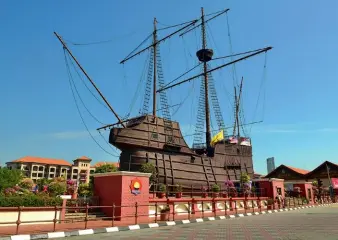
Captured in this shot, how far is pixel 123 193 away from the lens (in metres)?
12.9

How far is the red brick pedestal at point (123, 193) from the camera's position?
12.9 m

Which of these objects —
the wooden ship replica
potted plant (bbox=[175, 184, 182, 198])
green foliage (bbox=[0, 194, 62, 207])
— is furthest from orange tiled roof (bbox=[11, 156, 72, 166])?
green foliage (bbox=[0, 194, 62, 207])

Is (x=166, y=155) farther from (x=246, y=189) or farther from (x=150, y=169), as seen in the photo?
(x=246, y=189)

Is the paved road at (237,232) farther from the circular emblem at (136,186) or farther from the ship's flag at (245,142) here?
the ship's flag at (245,142)

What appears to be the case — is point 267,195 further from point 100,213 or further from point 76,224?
point 76,224

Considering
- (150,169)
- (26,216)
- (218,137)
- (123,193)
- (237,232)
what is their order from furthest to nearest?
(218,137) < (150,169) < (123,193) < (26,216) < (237,232)

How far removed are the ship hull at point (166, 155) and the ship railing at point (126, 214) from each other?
173 inches

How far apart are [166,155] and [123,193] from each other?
10351 millimetres

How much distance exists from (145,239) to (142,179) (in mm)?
6170

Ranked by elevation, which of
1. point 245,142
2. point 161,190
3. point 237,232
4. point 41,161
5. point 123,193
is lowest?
point 237,232

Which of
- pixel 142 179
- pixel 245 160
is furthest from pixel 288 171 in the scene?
pixel 142 179

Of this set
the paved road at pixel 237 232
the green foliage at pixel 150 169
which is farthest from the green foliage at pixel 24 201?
the green foliage at pixel 150 169

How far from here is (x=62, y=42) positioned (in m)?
21.7

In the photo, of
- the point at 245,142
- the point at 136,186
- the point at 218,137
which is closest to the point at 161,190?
the point at 136,186
